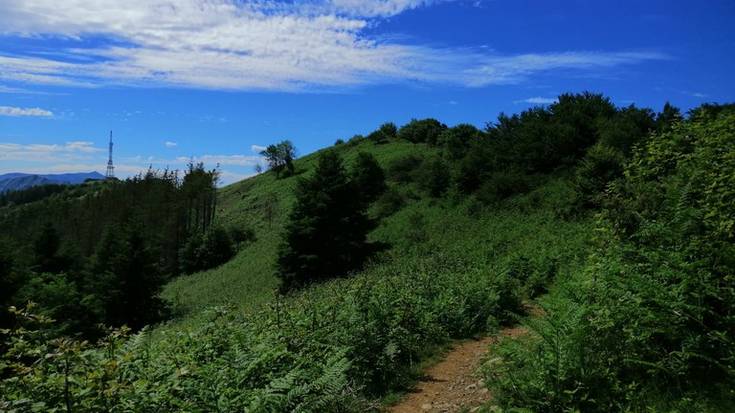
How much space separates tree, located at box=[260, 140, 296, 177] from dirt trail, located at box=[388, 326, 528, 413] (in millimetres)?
62693

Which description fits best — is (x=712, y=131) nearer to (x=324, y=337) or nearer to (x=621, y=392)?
(x=621, y=392)

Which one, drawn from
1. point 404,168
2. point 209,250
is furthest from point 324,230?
point 209,250

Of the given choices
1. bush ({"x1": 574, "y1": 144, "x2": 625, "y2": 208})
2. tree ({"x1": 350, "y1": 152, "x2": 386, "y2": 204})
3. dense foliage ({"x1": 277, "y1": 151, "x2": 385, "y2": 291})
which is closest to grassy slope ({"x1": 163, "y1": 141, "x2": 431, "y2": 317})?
dense foliage ({"x1": 277, "y1": 151, "x2": 385, "y2": 291})

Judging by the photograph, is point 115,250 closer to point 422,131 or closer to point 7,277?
point 7,277

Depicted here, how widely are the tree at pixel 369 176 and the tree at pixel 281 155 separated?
27156mm

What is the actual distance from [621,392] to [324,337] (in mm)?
4016

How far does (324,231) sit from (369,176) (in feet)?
44.3

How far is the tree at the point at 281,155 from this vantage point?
70.2 m

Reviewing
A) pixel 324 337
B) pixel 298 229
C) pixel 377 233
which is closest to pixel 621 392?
pixel 324 337

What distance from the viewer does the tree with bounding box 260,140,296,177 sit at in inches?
2763

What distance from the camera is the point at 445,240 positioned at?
29391 mm

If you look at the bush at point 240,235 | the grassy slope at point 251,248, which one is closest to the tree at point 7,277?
Answer: the grassy slope at point 251,248

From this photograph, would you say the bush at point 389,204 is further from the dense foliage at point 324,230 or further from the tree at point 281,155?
the tree at point 281,155

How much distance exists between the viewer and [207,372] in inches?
199
